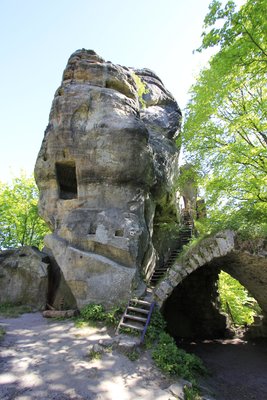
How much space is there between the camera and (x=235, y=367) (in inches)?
366

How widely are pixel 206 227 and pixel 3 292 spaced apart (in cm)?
895

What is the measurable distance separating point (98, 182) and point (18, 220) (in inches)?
541

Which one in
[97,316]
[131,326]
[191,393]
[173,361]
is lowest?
[191,393]

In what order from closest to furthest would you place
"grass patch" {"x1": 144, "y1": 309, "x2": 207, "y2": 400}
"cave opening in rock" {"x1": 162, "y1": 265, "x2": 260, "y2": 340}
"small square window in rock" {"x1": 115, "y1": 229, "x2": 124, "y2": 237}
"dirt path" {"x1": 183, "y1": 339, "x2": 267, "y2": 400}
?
"grass patch" {"x1": 144, "y1": 309, "x2": 207, "y2": 400}, "dirt path" {"x1": 183, "y1": 339, "x2": 267, "y2": 400}, "small square window in rock" {"x1": 115, "y1": 229, "x2": 124, "y2": 237}, "cave opening in rock" {"x1": 162, "y1": 265, "x2": 260, "y2": 340}

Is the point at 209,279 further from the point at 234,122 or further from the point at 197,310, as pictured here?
the point at 234,122

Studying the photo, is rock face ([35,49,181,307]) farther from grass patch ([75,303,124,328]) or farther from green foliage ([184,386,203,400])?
green foliage ([184,386,203,400])

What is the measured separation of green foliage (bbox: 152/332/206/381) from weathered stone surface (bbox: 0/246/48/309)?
571 centimetres

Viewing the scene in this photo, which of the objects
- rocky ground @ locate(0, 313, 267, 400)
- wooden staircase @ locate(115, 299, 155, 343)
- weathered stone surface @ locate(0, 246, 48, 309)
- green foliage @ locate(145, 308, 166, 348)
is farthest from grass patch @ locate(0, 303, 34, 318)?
green foliage @ locate(145, 308, 166, 348)

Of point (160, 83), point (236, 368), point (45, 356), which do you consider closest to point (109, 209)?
point (45, 356)

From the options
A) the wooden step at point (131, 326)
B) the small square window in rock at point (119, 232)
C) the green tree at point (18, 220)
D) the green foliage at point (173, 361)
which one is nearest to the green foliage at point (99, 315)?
the wooden step at point (131, 326)

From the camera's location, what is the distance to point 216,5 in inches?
273

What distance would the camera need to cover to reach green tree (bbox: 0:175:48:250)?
72.2 ft

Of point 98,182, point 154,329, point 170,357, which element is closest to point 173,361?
point 170,357

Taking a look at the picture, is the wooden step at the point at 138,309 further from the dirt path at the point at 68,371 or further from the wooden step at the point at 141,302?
the dirt path at the point at 68,371
